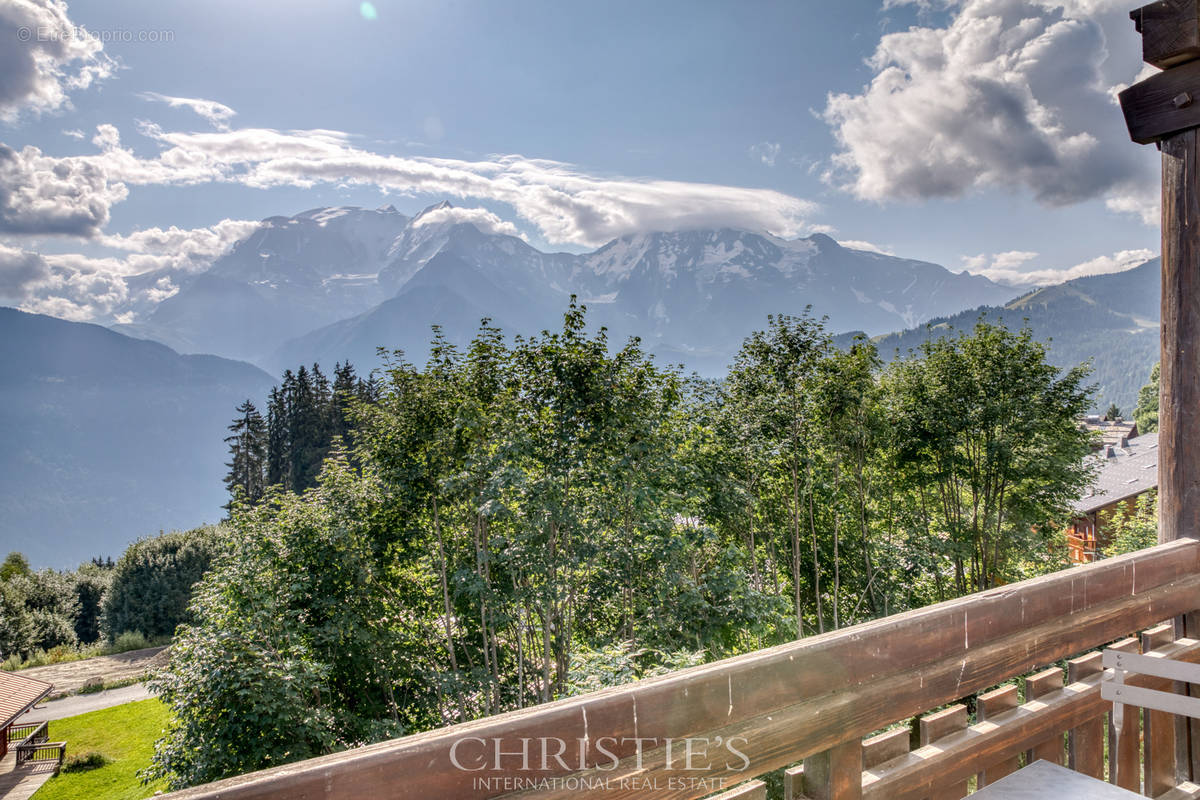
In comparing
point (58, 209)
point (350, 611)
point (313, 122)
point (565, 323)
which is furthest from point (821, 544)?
point (313, 122)

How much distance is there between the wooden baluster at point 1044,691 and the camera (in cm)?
137

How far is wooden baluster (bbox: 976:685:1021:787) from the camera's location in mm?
1264

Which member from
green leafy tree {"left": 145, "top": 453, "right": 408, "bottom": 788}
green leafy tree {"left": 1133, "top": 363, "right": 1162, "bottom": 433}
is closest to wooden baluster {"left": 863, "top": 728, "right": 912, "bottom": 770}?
green leafy tree {"left": 145, "top": 453, "right": 408, "bottom": 788}

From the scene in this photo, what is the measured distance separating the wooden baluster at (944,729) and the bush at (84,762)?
2468cm

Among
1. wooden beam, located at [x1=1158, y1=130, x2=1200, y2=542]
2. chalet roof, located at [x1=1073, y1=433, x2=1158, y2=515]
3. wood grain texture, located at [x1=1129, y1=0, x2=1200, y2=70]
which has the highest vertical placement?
wood grain texture, located at [x1=1129, y1=0, x2=1200, y2=70]

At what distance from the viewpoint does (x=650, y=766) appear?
2.76 ft

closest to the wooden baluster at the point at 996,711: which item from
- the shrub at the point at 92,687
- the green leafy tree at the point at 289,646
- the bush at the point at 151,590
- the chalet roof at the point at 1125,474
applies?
the green leafy tree at the point at 289,646

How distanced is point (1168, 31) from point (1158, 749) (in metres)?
2.32

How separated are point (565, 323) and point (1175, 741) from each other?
942 centimetres

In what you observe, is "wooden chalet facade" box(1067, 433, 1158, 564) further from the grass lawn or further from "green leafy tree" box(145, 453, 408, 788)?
the grass lawn

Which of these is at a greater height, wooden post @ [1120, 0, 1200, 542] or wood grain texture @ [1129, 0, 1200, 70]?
wood grain texture @ [1129, 0, 1200, 70]

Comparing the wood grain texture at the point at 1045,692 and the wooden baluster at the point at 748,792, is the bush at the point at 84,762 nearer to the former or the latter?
the wooden baluster at the point at 748,792

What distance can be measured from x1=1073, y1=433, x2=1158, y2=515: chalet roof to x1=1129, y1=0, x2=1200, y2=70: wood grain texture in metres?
31.7

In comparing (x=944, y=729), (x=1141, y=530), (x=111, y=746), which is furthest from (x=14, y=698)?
(x=1141, y=530)
